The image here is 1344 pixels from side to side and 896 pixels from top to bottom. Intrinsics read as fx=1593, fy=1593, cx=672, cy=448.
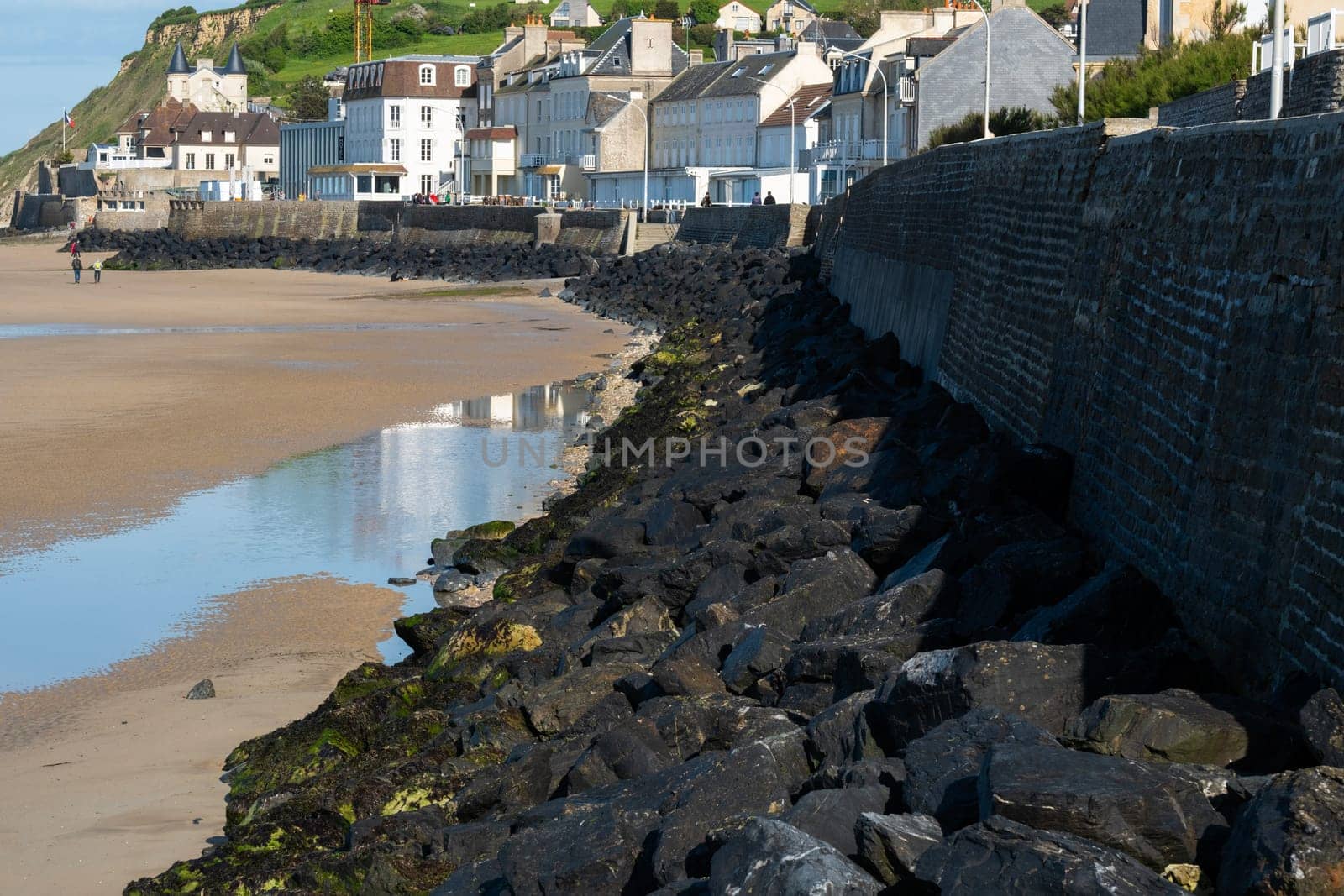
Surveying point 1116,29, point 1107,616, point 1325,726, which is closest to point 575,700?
point 1107,616

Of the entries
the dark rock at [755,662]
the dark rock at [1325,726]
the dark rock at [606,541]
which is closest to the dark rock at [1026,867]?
the dark rock at [1325,726]

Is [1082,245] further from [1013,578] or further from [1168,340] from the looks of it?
[1013,578]

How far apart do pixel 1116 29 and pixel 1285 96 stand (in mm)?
27783

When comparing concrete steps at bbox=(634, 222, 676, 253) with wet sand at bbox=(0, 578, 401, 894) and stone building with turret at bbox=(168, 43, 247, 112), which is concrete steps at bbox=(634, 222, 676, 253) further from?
stone building with turret at bbox=(168, 43, 247, 112)

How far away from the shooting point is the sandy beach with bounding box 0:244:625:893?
7.39 meters

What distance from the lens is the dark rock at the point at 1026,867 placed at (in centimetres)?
355

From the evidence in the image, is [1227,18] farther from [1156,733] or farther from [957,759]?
[957,759]

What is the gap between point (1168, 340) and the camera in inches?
278

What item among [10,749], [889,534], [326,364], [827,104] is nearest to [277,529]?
[10,749]

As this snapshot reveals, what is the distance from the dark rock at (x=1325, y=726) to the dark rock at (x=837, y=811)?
121cm

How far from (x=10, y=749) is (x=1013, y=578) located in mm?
5209

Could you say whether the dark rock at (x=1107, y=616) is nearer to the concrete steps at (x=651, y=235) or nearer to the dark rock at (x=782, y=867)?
the dark rock at (x=782, y=867)

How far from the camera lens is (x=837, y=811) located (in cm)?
439

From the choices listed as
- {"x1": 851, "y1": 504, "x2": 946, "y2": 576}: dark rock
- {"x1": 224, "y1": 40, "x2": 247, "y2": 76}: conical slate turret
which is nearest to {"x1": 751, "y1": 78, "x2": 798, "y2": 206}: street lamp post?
{"x1": 851, "y1": 504, "x2": 946, "y2": 576}: dark rock
